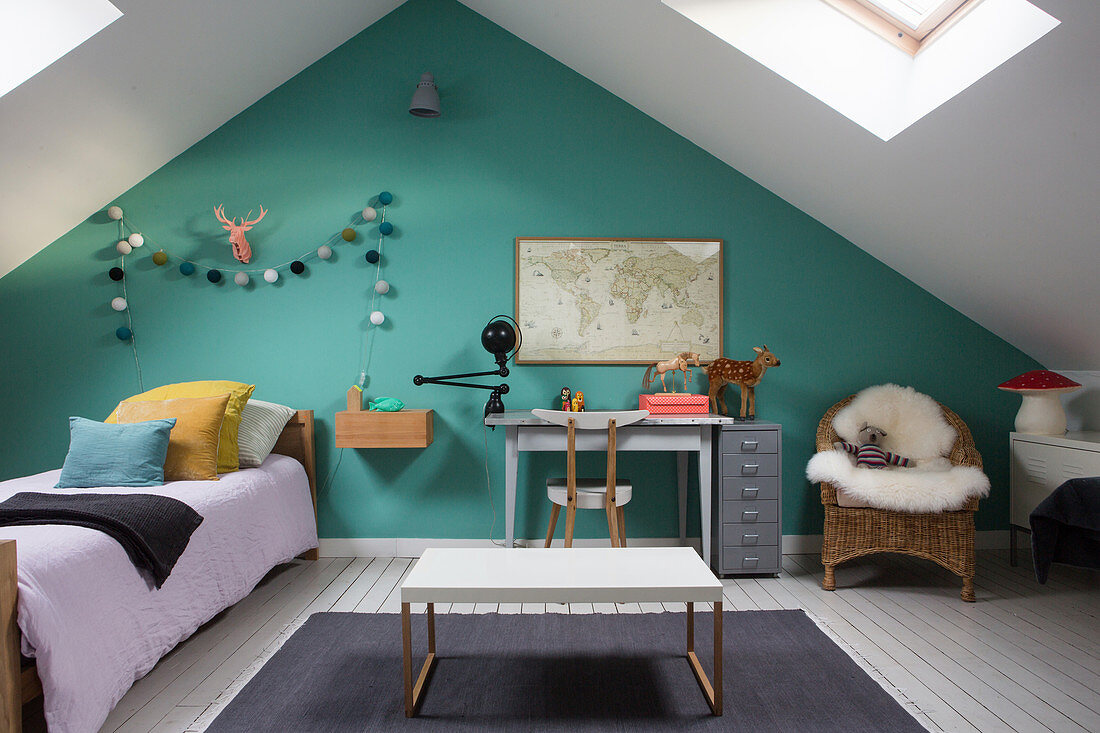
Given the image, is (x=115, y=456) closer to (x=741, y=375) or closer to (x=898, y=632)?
(x=741, y=375)

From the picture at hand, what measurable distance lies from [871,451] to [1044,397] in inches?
35.4

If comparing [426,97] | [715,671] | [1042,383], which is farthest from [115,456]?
[1042,383]

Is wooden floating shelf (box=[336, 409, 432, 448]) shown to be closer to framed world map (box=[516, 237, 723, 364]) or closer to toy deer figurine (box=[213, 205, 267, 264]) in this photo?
framed world map (box=[516, 237, 723, 364])

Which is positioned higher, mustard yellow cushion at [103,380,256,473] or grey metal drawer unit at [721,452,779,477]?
mustard yellow cushion at [103,380,256,473]

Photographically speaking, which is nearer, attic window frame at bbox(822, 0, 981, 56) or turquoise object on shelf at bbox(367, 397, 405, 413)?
attic window frame at bbox(822, 0, 981, 56)

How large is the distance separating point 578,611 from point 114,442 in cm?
194

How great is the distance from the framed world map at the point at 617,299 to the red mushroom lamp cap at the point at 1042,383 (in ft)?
4.58

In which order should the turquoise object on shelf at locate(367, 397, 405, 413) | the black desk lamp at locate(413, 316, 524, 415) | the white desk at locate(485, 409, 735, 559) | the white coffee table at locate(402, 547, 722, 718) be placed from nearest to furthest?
the white coffee table at locate(402, 547, 722, 718), the white desk at locate(485, 409, 735, 559), the black desk lamp at locate(413, 316, 524, 415), the turquoise object on shelf at locate(367, 397, 405, 413)

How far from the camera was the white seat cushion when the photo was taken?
3.06m

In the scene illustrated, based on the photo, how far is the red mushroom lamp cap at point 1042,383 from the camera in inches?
129

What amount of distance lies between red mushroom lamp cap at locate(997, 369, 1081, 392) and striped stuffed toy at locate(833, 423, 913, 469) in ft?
2.01

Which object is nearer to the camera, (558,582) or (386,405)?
(558,582)

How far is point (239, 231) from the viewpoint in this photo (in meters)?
3.53

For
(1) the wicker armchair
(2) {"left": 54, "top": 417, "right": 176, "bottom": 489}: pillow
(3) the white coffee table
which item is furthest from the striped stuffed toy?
(2) {"left": 54, "top": 417, "right": 176, "bottom": 489}: pillow
